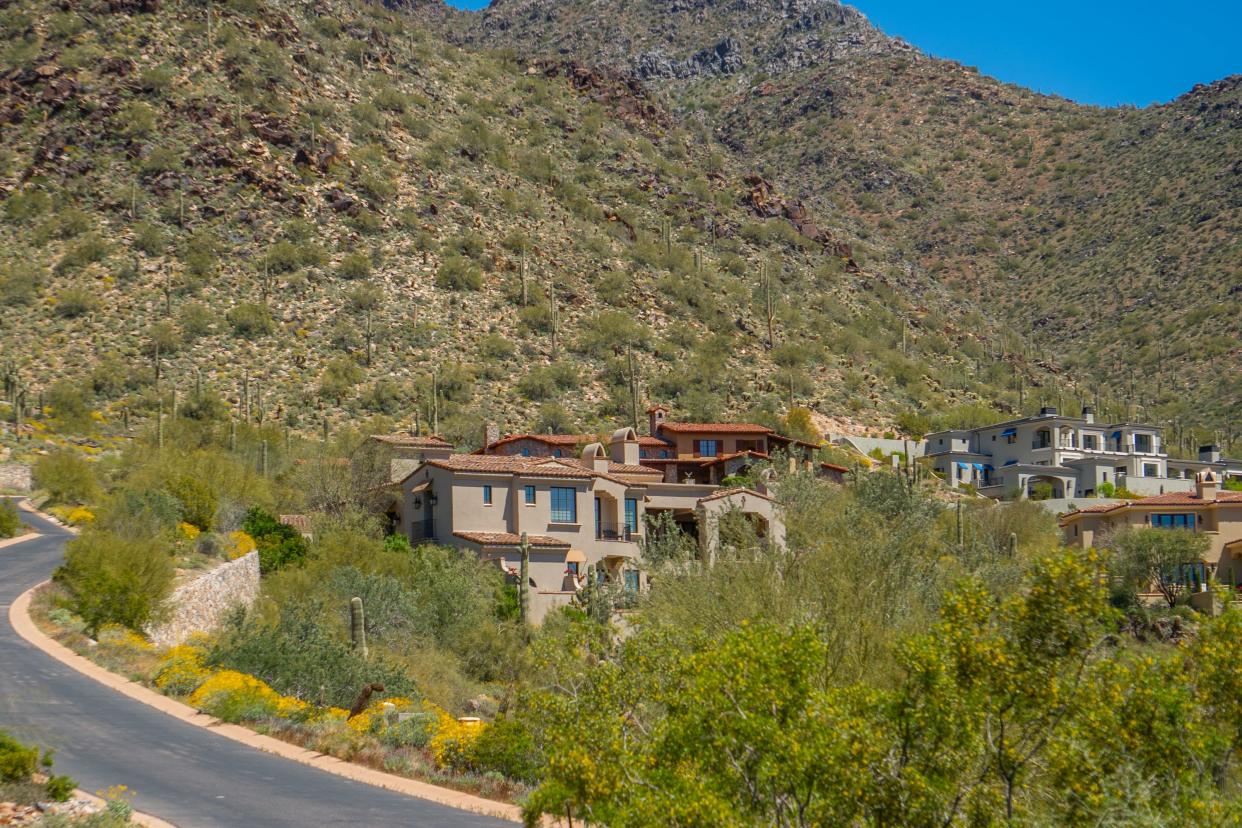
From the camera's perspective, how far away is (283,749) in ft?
51.4

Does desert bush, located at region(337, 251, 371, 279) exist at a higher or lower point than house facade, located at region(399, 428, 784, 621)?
higher

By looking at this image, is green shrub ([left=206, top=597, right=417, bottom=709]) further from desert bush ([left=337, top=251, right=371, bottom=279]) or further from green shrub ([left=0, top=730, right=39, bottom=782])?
desert bush ([left=337, top=251, right=371, bottom=279])

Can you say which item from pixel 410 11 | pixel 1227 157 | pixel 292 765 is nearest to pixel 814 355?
pixel 1227 157

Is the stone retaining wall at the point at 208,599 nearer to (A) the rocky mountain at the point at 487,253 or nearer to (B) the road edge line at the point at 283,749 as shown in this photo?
(B) the road edge line at the point at 283,749

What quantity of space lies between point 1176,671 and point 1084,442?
197 feet

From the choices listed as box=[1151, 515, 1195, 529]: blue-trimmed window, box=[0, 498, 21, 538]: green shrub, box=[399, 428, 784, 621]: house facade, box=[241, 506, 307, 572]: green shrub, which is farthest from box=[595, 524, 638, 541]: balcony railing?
box=[1151, 515, 1195, 529]: blue-trimmed window

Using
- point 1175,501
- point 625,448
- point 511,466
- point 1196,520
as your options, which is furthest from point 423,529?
point 1196,520

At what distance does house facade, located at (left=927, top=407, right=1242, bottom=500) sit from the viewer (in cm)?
6253

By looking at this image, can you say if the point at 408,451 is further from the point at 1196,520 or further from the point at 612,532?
the point at 1196,520

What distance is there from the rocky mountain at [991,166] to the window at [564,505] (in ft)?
174

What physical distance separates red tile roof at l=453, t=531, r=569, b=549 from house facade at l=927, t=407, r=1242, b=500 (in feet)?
99.2

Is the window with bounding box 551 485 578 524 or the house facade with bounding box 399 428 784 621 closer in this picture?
the house facade with bounding box 399 428 784 621

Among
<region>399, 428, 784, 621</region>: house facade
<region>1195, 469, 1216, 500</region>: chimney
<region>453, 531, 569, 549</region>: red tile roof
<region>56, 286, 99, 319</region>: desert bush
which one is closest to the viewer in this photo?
<region>453, 531, 569, 549</region>: red tile roof

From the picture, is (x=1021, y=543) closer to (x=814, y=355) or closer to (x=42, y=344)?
(x=814, y=355)
